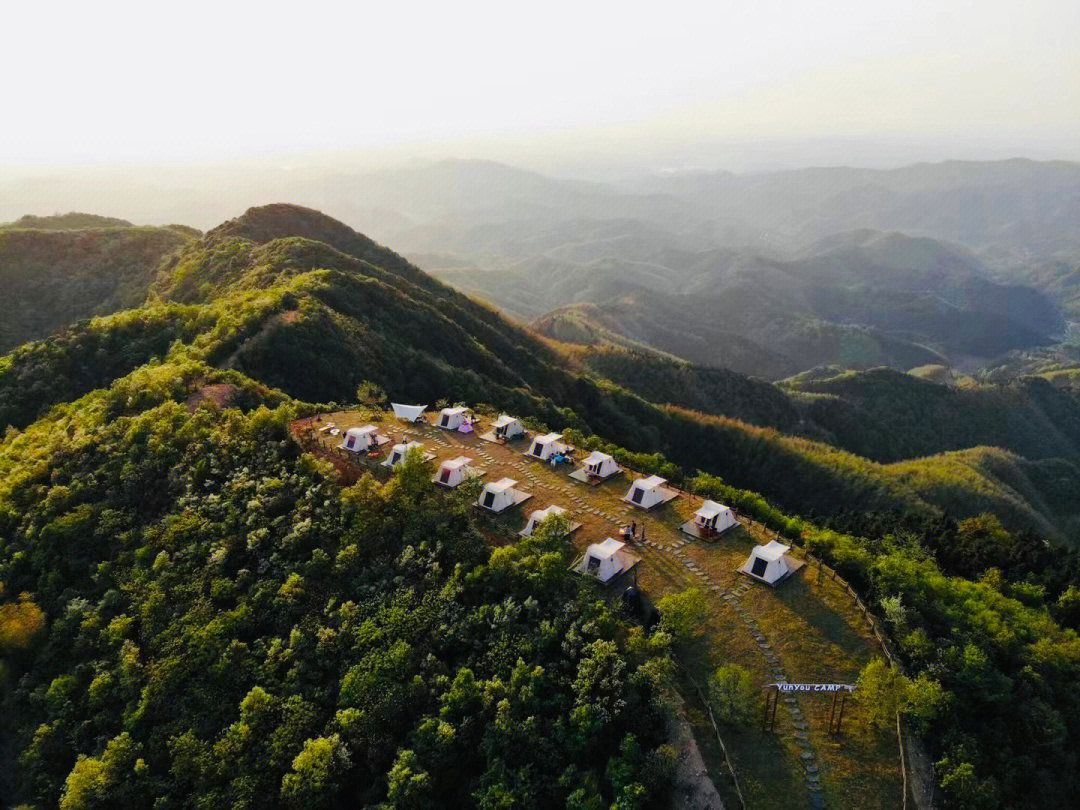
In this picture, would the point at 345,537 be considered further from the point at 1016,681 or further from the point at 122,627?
the point at 1016,681

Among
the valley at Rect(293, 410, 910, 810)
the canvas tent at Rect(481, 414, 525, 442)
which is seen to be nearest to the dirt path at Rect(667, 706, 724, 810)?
the valley at Rect(293, 410, 910, 810)

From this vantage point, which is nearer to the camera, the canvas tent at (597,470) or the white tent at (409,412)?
the canvas tent at (597,470)

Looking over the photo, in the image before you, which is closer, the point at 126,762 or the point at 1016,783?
the point at 1016,783

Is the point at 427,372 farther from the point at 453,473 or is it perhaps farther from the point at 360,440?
the point at 453,473

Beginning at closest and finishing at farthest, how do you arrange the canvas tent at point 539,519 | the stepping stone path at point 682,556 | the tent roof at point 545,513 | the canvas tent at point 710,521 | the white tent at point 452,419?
the stepping stone path at point 682,556 → the canvas tent at point 539,519 → the tent roof at point 545,513 → the canvas tent at point 710,521 → the white tent at point 452,419

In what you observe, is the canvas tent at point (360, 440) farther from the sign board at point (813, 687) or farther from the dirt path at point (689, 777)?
the sign board at point (813, 687)

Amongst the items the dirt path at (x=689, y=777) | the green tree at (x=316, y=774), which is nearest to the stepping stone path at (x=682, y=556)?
the dirt path at (x=689, y=777)

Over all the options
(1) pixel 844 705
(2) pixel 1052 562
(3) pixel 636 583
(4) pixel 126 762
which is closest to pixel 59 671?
(4) pixel 126 762

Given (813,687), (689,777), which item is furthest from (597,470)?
(689,777)
